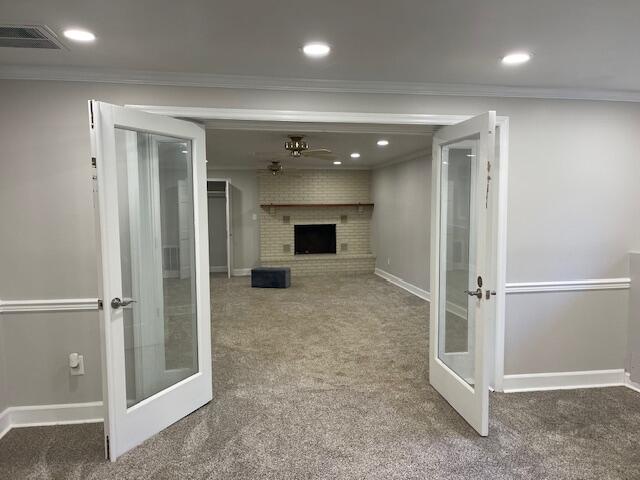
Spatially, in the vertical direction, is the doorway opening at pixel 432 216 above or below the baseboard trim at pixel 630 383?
above

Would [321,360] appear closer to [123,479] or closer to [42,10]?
[123,479]

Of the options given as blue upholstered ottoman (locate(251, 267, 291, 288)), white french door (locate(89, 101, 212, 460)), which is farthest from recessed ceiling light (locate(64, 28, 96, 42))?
blue upholstered ottoman (locate(251, 267, 291, 288))

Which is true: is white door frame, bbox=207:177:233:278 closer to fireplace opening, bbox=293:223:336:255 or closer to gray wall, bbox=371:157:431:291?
fireplace opening, bbox=293:223:336:255

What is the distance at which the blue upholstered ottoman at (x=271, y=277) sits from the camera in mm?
7160

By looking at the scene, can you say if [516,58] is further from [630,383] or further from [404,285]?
[404,285]

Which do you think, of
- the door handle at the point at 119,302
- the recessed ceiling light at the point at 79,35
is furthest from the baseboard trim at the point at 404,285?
the recessed ceiling light at the point at 79,35

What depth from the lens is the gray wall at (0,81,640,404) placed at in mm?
2617

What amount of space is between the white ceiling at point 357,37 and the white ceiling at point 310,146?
4.96ft

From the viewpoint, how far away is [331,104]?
9.38 feet

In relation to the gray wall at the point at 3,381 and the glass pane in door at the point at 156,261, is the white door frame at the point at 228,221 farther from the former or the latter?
the gray wall at the point at 3,381

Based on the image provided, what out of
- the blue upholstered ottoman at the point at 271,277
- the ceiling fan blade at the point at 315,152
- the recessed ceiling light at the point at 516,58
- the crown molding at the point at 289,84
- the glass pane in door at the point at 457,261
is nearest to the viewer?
the recessed ceiling light at the point at 516,58

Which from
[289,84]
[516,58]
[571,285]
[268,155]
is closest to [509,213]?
[571,285]

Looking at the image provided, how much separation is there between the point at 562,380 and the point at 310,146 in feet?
13.4

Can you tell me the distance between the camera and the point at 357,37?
2.08m
